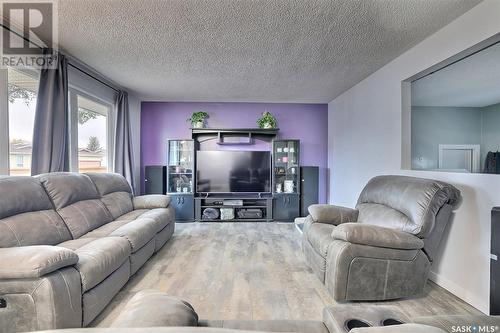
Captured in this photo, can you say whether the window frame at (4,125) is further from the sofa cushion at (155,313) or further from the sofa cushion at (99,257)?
the sofa cushion at (155,313)

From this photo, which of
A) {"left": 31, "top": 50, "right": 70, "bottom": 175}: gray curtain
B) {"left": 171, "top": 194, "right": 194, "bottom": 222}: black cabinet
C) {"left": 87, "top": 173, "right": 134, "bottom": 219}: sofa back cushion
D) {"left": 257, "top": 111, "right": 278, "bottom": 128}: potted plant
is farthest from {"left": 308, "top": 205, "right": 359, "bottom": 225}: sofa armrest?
{"left": 31, "top": 50, "right": 70, "bottom": 175}: gray curtain

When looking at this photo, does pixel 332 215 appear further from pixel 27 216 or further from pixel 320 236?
pixel 27 216

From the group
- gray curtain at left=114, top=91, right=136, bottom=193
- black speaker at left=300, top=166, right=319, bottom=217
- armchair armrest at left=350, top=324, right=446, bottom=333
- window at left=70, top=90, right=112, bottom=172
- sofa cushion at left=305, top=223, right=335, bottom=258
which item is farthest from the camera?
black speaker at left=300, top=166, right=319, bottom=217

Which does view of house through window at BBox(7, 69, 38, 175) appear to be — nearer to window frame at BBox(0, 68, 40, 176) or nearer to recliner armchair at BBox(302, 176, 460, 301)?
window frame at BBox(0, 68, 40, 176)

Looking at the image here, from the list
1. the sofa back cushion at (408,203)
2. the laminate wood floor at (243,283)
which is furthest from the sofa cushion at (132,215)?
the sofa back cushion at (408,203)

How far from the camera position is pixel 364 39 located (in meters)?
2.76

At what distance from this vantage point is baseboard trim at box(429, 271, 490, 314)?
2146mm

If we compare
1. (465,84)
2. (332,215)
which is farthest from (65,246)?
(465,84)

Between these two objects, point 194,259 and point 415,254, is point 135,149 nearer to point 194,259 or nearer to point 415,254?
point 194,259

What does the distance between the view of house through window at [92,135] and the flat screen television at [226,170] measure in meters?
1.74

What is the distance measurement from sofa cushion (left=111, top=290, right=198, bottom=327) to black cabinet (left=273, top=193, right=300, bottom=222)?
4.52m

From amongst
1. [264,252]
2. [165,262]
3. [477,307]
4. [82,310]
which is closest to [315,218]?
[264,252]

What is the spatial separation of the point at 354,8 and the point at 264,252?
289 centimetres

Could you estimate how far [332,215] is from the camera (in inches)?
123
